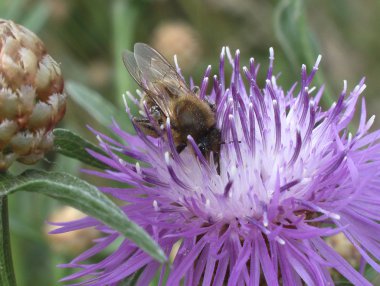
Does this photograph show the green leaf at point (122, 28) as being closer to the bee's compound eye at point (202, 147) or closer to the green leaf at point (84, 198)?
the bee's compound eye at point (202, 147)

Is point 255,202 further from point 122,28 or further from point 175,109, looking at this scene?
point 122,28

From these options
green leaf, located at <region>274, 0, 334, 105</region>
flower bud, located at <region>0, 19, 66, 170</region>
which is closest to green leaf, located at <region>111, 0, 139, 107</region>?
green leaf, located at <region>274, 0, 334, 105</region>

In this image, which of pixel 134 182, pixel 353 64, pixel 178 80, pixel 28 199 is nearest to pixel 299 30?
pixel 178 80

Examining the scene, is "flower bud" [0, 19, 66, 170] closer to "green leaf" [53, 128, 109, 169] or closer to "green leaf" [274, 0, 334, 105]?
"green leaf" [53, 128, 109, 169]

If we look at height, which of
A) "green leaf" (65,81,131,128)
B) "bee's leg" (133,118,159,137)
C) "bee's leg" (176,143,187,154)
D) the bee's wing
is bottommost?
"bee's leg" (176,143,187,154)

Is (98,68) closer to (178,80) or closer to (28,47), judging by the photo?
→ (178,80)

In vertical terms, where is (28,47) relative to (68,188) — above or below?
above
